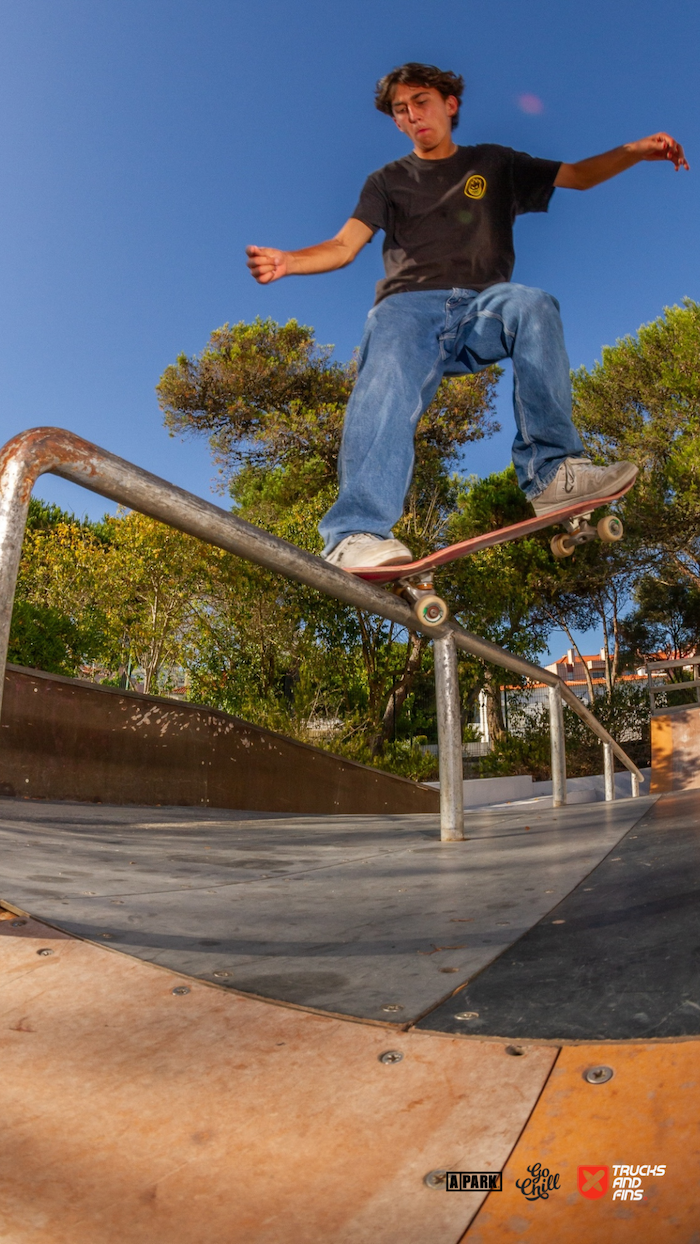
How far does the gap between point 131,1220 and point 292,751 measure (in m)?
5.69

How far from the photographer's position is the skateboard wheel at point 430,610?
2.08m

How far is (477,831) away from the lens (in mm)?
2314

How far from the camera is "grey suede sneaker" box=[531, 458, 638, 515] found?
2442 mm

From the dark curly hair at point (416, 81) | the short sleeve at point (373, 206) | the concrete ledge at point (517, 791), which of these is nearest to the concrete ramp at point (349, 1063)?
the short sleeve at point (373, 206)

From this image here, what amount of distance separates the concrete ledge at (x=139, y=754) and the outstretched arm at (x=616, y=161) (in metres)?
3.25

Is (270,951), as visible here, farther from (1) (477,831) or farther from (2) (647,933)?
(1) (477,831)

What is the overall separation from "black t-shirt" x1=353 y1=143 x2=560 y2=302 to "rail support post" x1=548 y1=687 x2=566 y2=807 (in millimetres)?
1669

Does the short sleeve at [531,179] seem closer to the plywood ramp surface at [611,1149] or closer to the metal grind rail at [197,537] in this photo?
the metal grind rail at [197,537]

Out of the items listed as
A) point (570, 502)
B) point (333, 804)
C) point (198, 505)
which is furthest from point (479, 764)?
point (198, 505)

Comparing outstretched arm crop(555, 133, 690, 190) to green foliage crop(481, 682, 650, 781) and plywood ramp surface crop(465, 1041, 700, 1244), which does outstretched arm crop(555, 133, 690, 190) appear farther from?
green foliage crop(481, 682, 650, 781)

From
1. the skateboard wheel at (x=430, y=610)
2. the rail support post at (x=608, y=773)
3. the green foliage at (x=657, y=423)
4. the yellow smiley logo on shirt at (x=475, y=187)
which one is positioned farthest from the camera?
the green foliage at (x=657, y=423)

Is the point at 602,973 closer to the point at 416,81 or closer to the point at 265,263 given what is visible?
the point at 265,263

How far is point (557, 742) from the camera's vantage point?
3352 millimetres

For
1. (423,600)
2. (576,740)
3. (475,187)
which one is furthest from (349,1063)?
(576,740)
